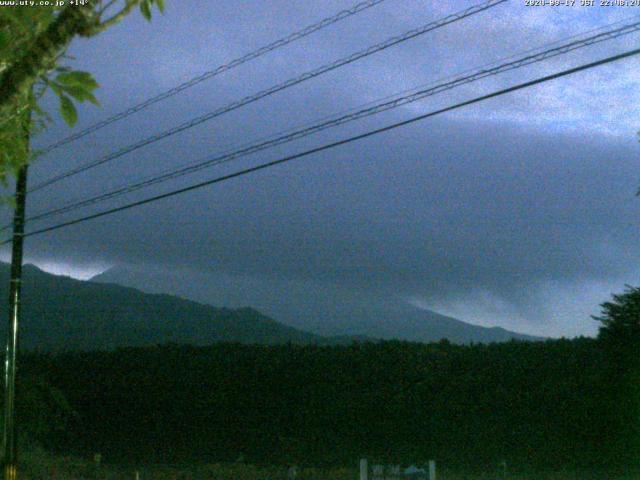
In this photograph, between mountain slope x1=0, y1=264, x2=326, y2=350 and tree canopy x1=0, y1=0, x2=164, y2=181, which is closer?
tree canopy x1=0, y1=0, x2=164, y2=181

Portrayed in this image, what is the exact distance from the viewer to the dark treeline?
20281 millimetres

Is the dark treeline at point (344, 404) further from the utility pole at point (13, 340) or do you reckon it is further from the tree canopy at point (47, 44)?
the tree canopy at point (47, 44)

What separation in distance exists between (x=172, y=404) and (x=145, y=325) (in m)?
38.5

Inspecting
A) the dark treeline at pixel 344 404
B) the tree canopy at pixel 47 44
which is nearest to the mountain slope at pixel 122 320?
the dark treeline at pixel 344 404

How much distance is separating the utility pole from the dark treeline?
7.39 metres

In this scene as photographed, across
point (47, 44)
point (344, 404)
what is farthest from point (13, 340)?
point (47, 44)

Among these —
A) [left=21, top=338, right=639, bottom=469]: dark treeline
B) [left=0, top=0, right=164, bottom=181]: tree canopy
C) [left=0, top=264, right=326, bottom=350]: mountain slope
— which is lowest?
[left=21, top=338, right=639, bottom=469]: dark treeline

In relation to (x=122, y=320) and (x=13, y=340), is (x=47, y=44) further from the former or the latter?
(x=122, y=320)

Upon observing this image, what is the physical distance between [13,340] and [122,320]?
4722 cm

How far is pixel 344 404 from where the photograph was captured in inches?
888

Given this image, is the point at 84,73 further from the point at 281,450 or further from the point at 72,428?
Result: the point at 72,428

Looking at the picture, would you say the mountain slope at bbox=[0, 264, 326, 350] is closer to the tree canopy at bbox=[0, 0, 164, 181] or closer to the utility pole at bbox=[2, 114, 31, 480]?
the utility pole at bbox=[2, 114, 31, 480]

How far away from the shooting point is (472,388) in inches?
837

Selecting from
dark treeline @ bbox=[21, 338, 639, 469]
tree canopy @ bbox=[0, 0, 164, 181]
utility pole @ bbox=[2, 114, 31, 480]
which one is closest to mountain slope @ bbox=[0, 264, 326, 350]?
dark treeline @ bbox=[21, 338, 639, 469]
